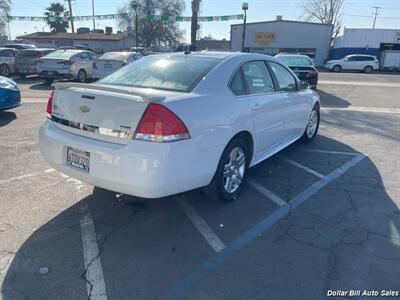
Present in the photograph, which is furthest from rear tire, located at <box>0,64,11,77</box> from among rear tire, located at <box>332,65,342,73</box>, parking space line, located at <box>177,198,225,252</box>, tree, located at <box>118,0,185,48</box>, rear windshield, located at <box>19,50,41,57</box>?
tree, located at <box>118,0,185,48</box>

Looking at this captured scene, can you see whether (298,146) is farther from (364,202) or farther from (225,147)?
(225,147)

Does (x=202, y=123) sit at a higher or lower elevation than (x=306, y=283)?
higher

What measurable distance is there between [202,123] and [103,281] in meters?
1.56

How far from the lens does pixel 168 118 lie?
2.90 metres

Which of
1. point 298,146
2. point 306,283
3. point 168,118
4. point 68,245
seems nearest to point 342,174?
point 298,146

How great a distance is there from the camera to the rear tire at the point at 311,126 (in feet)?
20.3

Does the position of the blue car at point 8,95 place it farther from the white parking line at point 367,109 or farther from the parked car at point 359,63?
the parked car at point 359,63

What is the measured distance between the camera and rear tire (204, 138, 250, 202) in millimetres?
3611

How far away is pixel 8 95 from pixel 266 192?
6.16 meters

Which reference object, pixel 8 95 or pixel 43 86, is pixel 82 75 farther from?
pixel 8 95

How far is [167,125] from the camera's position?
2.89 metres

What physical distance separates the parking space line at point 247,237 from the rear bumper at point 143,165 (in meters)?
0.66

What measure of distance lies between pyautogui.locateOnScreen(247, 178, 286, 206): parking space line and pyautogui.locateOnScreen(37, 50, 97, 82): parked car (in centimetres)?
1202

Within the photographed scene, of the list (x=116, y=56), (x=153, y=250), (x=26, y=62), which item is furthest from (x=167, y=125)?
(x=26, y=62)
